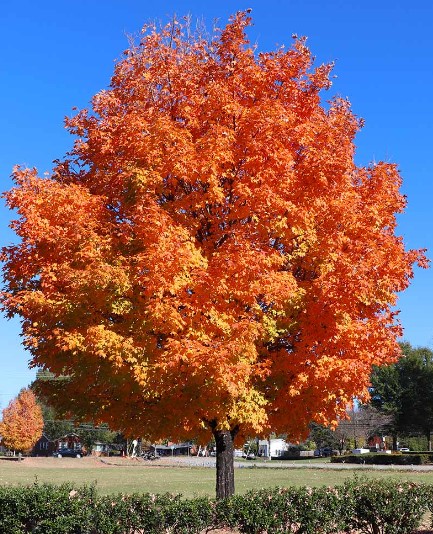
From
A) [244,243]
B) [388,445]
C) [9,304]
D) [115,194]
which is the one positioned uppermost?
[115,194]

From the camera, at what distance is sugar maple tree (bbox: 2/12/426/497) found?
473 inches

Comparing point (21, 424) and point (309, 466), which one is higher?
point (21, 424)

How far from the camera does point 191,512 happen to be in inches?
462

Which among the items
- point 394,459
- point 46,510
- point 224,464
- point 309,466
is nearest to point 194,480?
point 309,466

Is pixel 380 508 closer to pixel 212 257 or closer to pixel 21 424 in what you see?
Answer: pixel 212 257

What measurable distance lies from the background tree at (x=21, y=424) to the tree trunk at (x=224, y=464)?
91736mm

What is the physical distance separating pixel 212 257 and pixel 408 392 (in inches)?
3049

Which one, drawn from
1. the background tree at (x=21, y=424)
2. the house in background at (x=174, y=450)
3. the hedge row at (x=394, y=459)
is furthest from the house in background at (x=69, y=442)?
the hedge row at (x=394, y=459)

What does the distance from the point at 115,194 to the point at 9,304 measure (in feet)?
11.4

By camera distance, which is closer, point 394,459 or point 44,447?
point 394,459

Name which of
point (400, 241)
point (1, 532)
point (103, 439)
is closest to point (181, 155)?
point (400, 241)

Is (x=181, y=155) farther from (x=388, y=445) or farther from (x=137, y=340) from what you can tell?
(x=388, y=445)

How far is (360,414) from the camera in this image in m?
108

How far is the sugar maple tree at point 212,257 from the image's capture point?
12.0m
